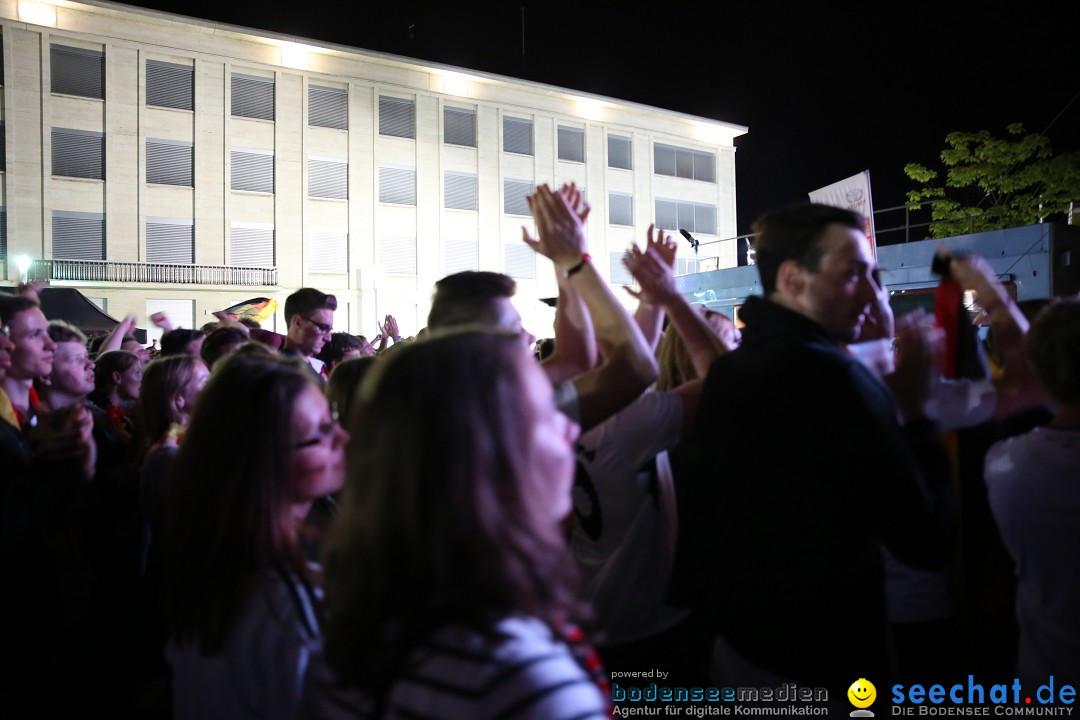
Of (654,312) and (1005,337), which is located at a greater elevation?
(654,312)

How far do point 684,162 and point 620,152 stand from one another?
4491 millimetres

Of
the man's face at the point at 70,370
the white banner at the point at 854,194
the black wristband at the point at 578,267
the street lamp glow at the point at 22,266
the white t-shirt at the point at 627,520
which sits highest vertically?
the street lamp glow at the point at 22,266

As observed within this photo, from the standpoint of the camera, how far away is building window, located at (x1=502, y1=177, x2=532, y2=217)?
3759 centimetres

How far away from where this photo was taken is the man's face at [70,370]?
14.4 ft

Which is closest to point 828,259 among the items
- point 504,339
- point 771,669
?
point 771,669

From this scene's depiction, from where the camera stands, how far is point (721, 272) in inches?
880

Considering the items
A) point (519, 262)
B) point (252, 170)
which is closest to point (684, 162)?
point (519, 262)

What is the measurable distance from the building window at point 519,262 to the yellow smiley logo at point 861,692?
35898 mm

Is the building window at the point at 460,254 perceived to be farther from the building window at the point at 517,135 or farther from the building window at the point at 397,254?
the building window at the point at 517,135

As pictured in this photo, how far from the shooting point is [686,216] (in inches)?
1670

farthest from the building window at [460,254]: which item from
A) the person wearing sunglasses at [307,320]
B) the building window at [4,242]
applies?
the person wearing sunglasses at [307,320]

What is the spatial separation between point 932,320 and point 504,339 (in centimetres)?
172

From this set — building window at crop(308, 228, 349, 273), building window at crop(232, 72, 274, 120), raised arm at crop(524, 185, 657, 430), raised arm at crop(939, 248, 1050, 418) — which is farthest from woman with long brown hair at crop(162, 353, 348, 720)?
building window at crop(232, 72, 274, 120)

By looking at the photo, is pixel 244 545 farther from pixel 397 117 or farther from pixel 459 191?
pixel 397 117
